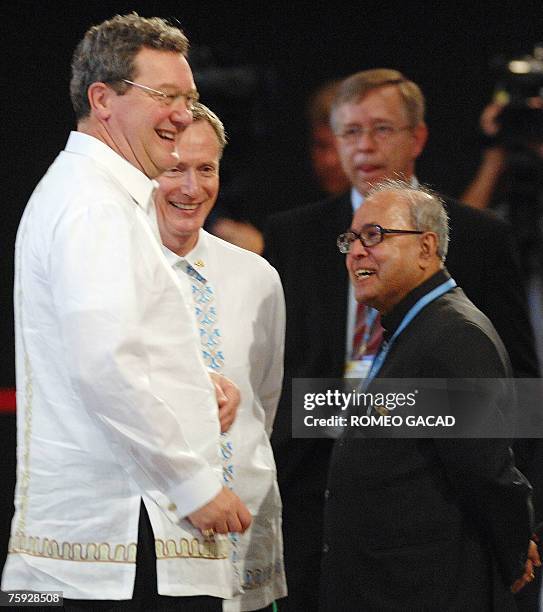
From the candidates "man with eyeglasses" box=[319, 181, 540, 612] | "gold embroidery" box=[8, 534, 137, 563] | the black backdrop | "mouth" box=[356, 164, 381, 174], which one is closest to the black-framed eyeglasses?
"man with eyeglasses" box=[319, 181, 540, 612]

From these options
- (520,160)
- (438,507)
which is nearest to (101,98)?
(438,507)

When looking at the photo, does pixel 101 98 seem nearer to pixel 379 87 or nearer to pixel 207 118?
pixel 207 118

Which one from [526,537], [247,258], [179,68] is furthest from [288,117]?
[526,537]

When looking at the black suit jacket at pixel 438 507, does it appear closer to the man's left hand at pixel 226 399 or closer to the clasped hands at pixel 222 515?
the man's left hand at pixel 226 399

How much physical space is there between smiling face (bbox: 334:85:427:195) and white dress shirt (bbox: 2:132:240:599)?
815 millimetres

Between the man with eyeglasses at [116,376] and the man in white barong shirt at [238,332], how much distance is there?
0.14 m

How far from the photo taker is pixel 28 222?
1.83 meters

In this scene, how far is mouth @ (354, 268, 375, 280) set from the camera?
218cm

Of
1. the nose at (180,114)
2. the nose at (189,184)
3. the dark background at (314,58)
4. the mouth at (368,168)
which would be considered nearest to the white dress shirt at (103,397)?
the nose at (180,114)

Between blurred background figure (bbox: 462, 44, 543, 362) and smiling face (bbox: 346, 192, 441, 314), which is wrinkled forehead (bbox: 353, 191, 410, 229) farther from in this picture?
blurred background figure (bbox: 462, 44, 543, 362)

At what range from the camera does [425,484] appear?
2.07 m

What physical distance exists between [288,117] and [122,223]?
5.67 ft

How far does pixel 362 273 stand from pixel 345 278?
1.22 ft

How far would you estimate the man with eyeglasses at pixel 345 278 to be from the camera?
8.21 ft
